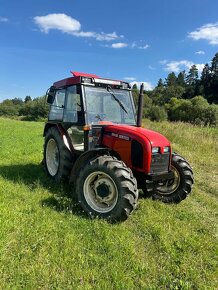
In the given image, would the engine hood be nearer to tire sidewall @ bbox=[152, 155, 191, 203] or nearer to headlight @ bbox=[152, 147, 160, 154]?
headlight @ bbox=[152, 147, 160, 154]

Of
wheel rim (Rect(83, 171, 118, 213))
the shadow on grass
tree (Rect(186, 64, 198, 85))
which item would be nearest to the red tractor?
wheel rim (Rect(83, 171, 118, 213))

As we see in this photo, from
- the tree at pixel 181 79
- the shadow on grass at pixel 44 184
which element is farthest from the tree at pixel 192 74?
the shadow on grass at pixel 44 184

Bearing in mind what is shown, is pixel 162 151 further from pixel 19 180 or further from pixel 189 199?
pixel 19 180

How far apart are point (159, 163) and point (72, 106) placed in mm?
2155

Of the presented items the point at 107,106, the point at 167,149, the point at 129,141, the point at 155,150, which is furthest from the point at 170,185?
the point at 107,106

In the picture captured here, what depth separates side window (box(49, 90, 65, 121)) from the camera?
6613mm

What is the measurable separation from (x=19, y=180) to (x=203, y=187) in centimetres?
439

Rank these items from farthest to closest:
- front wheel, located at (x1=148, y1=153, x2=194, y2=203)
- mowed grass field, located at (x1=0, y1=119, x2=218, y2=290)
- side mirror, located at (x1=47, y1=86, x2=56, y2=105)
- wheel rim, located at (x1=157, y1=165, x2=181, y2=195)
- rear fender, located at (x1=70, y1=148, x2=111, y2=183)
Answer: side mirror, located at (x1=47, y1=86, x2=56, y2=105) → wheel rim, located at (x1=157, y1=165, x2=181, y2=195) → front wheel, located at (x1=148, y1=153, x2=194, y2=203) → rear fender, located at (x1=70, y1=148, x2=111, y2=183) → mowed grass field, located at (x1=0, y1=119, x2=218, y2=290)

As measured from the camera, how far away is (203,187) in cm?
755

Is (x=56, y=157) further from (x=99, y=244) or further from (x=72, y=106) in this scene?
(x=99, y=244)

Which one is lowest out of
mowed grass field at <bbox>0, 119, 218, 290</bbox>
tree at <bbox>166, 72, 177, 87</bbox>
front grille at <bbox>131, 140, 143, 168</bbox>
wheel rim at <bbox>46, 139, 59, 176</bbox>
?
mowed grass field at <bbox>0, 119, 218, 290</bbox>

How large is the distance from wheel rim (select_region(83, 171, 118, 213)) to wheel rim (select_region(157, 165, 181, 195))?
144 cm

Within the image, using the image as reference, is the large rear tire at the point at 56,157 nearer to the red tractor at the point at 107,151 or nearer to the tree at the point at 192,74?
the red tractor at the point at 107,151

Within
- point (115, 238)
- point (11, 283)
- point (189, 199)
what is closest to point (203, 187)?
point (189, 199)
